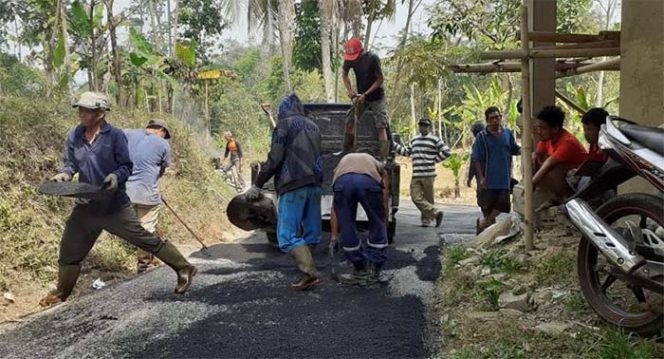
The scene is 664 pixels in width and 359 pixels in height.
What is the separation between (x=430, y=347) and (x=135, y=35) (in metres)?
11.1

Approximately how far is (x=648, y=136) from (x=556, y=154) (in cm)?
195

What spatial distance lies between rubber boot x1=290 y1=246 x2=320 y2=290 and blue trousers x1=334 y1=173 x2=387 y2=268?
0.37 metres

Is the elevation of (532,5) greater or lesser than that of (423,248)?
greater

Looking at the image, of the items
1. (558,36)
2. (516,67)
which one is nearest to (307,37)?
(516,67)

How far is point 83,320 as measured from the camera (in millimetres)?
4312

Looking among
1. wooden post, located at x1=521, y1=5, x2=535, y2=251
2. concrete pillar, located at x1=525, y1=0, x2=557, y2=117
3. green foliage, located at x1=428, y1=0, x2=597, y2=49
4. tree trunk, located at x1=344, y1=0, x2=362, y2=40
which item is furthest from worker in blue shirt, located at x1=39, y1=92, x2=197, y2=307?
tree trunk, located at x1=344, y1=0, x2=362, y2=40

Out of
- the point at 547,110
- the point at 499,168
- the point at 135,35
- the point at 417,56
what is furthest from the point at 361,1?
the point at 547,110

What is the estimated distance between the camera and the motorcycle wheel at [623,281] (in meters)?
3.15

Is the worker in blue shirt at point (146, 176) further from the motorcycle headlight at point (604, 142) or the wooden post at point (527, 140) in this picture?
the motorcycle headlight at point (604, 142)

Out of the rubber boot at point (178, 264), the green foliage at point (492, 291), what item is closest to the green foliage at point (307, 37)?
the rubber boot at point (178, 264)

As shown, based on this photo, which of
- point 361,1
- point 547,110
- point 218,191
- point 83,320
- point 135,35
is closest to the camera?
point 83,320

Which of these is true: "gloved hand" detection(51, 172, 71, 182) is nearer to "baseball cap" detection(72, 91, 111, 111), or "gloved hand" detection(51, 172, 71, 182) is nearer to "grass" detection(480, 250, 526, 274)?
"baseball cap" detection(72, 91, 111, 111)

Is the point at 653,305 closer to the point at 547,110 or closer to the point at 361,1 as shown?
the point at 547,110

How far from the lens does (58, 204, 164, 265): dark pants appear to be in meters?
4.78
